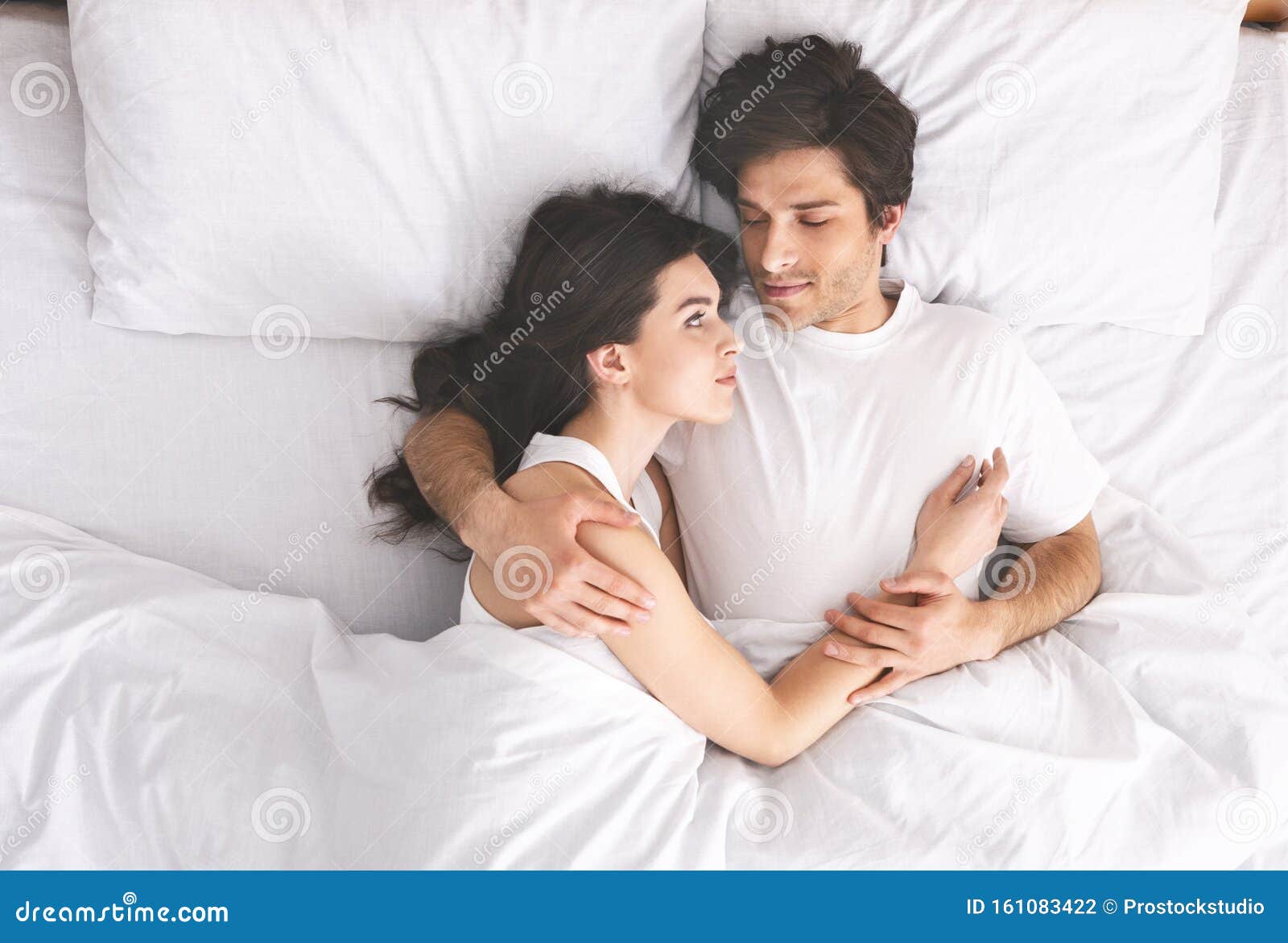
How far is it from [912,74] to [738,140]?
0.32m

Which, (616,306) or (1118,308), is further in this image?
(1118,308)

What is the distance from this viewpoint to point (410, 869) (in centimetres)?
121

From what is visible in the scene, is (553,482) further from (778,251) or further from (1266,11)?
(1266,11)

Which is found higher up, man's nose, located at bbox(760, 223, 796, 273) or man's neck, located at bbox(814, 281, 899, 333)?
man's nose, located at bbox(760, 223, 796, 273)

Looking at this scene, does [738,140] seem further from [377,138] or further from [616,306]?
[377,138]

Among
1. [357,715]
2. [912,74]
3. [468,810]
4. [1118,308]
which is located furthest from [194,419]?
[1118,308]
